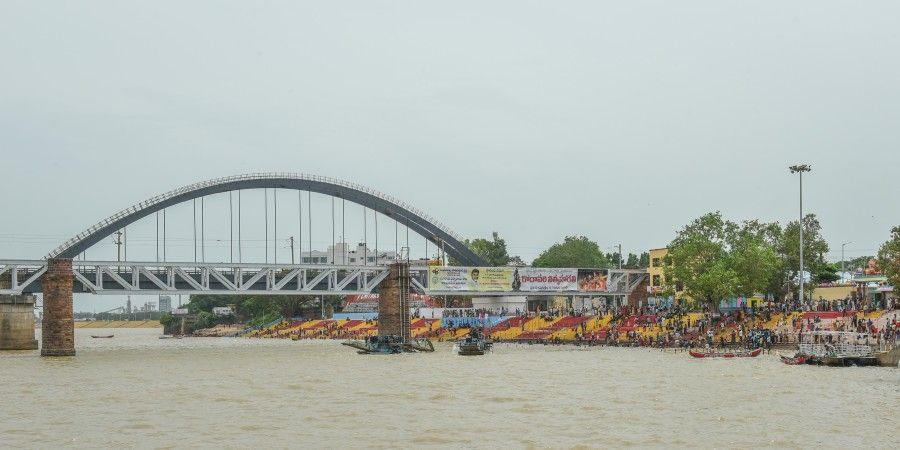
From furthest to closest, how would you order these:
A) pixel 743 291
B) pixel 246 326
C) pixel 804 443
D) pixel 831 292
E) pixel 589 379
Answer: pixel 246 326 < pixel 831 292 < pixel 743 291 < pixel 589 379 < pixel 804 443

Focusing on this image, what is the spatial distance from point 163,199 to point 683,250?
5392 centimetres

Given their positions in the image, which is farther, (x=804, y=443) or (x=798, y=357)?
(x=798, y=357)

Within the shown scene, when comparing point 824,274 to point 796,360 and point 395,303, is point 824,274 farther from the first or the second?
point 796,360

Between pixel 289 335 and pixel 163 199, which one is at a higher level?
pixel 163 199

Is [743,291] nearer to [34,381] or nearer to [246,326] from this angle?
[34,381]

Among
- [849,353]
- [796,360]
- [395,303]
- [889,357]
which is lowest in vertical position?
[796,360]

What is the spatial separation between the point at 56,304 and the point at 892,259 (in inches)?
2876

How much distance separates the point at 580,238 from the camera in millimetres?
192250

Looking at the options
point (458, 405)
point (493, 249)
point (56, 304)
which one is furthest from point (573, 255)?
point (458, 405)

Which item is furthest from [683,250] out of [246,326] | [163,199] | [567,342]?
[246,326]

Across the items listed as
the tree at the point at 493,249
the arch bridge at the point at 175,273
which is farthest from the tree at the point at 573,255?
the arch bridge at the point at 175,273

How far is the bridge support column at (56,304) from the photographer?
8644 centimetres

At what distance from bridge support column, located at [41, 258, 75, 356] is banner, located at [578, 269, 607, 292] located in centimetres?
5931

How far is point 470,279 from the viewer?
371ft
